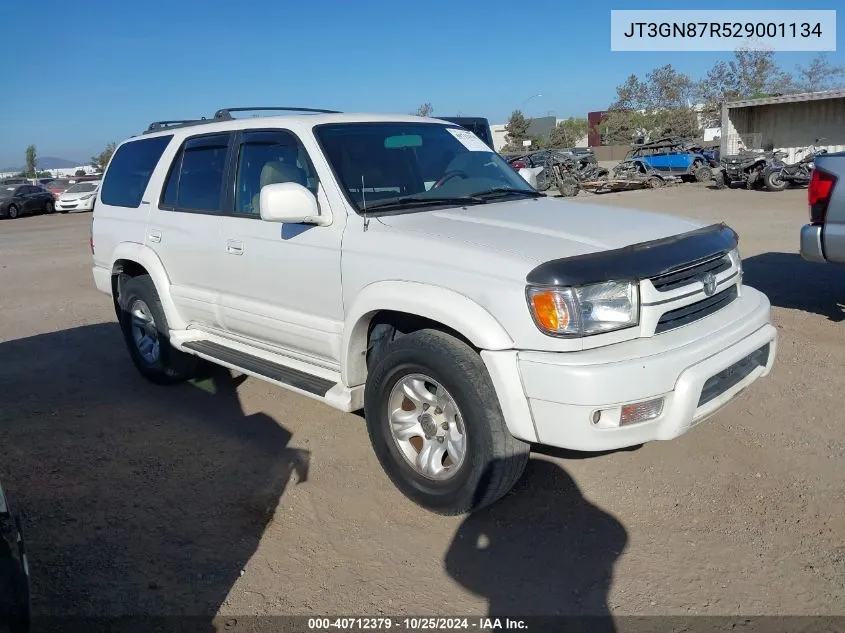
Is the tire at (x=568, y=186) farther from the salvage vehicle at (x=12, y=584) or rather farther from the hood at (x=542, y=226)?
the salvage vehicle at (x=12, y=584)

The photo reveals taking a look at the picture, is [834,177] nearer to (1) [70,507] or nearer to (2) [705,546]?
(2) [705,546]

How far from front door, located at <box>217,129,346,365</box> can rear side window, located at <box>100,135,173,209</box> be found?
1.20m

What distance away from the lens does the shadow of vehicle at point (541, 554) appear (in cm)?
283

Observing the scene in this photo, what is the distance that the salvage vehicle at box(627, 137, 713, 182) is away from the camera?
27.5 meters

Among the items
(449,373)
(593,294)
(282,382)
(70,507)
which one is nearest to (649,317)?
(593,294)

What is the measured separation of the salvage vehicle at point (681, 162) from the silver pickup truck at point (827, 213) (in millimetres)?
22534

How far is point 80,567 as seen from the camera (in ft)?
10.4

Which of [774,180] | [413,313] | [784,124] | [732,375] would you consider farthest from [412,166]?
[784,124]

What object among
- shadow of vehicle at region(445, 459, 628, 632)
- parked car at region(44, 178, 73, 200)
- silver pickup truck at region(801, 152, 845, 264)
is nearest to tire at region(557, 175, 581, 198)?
silver pickup truck at region(801, 152, 845, 264)

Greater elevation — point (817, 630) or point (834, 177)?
point (834, 177)

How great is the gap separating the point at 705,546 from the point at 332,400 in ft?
6.42

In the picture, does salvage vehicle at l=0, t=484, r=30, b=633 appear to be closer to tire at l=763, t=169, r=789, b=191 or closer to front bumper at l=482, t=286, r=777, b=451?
front bumper at l=482, t=286, r=777, b=451

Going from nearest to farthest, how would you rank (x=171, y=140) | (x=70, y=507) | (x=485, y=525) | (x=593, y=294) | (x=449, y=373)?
(x=593, y=294) → (x=449, y=373) → (x=485, y=525) → (x=70, y=507) → (x=171, y=140)

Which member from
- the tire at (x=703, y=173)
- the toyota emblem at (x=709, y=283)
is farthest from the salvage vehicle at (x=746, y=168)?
the toyota emblem at (x=709, y=283)
